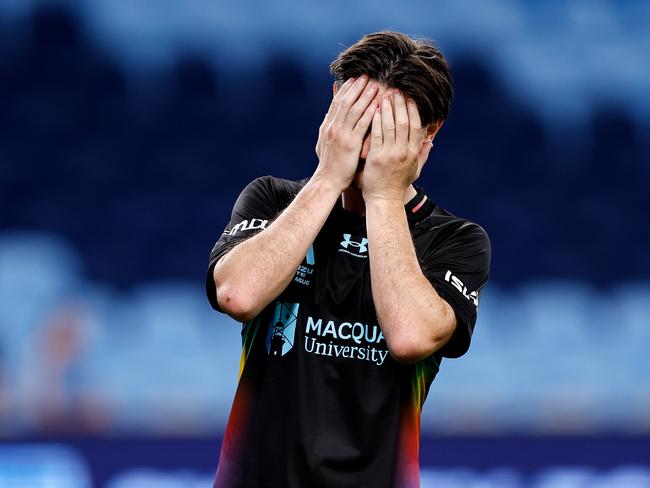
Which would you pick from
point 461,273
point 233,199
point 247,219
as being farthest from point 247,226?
point 233,199

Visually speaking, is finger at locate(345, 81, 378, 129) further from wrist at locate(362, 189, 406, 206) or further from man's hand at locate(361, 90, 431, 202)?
wrist at locate(362, 189, 406, 206)

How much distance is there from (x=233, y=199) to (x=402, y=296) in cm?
401

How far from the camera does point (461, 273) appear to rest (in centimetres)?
240

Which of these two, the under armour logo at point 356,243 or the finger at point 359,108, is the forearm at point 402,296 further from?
the finger at point 359,108

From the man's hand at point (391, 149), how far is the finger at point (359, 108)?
0.03m

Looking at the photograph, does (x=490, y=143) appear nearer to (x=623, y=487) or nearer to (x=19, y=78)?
(x=623, y=487)

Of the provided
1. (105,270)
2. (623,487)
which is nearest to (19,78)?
(105,270)

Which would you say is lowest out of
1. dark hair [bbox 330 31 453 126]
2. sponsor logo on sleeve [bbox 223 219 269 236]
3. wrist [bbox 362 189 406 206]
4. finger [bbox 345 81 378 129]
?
sponsor logo on sleeve [bbox 223 219 269 236]

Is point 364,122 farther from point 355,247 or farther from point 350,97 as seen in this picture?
point 355,247

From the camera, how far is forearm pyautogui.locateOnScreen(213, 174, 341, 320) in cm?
220

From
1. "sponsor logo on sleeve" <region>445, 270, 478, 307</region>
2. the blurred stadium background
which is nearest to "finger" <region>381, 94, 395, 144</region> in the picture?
"sponsor logo on sleeve" <region>445, 270, 478, 307</region>

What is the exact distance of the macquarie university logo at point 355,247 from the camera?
7.86ft

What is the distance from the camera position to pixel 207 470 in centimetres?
553

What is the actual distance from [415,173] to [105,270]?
3901 millimetres
